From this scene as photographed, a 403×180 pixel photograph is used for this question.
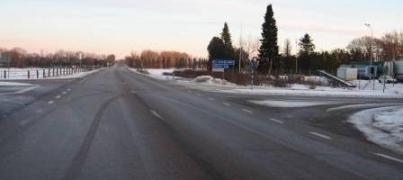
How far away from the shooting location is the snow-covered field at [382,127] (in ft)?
48.4

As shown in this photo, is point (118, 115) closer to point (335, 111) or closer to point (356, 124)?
point (356, 124)

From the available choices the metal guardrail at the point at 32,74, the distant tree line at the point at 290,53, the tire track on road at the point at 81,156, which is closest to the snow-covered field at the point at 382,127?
the tire track on road at the point at 81,156

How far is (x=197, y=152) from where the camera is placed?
464 inches

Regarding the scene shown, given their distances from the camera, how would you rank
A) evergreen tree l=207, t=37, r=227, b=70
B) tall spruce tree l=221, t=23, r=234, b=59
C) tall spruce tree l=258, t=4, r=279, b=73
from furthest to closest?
tall spruce tree l=221, t=23, r=234, b=59
evergreen tree l=207, t=37, r=227, b=70
tall spruce tree l=258, t=4, r=279, b=73

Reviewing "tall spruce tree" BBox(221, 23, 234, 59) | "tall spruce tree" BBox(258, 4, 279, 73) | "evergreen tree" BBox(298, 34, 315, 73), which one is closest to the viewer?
"tall spruce tree" BBox(258, 4, 279, 73)

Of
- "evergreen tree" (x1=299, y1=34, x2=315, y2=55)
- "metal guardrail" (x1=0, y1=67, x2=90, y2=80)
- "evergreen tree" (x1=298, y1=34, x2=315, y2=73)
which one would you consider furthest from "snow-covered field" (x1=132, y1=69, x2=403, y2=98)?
"evergreen tree" (x1=299, y1=34, x2=315, y2=55)

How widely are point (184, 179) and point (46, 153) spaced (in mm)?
3502

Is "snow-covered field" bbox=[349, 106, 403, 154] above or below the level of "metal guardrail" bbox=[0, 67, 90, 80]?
below

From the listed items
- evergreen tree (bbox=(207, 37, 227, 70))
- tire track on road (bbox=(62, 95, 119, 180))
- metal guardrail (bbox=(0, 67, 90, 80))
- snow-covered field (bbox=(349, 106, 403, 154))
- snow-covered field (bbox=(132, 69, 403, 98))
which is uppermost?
evergreen tree (bbox=(207, 37, 227, 70))

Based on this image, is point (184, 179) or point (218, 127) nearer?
point (184, 179)

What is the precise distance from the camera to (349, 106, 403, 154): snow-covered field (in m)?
14.8

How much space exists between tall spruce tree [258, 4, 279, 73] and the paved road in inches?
3034

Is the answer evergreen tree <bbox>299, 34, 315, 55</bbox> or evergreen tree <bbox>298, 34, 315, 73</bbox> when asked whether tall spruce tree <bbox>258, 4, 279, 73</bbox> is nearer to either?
evergreen tree <bbox>298, 34, 315, 73</bbox>

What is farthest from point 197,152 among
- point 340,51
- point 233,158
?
point 340,51
